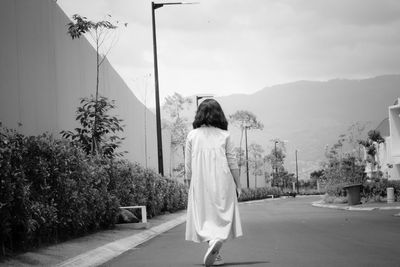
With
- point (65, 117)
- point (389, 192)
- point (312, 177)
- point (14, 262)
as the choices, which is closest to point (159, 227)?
point (65, 117)

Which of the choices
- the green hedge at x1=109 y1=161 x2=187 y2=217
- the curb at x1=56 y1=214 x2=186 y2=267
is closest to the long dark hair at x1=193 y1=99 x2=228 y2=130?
the curb at x1=56 y1=214 x2=186 y2=267

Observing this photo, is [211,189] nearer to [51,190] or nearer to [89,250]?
[89,250]

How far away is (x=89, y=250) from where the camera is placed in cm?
1073

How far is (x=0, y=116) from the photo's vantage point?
1070cm

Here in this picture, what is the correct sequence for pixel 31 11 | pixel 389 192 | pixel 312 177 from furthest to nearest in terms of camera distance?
pixel 312 177 < pixel 389 192 < pixel 31 11

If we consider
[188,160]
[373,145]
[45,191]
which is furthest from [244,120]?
[188,160]

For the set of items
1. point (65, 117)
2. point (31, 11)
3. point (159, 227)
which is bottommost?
point (159, 227)

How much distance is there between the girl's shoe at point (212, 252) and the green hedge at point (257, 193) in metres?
53.9

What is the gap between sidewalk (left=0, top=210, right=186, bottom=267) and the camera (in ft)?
29.7

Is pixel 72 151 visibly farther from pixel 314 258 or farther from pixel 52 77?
pixel 314 258

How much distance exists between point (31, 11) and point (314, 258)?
7.28 meters

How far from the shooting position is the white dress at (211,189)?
26.7ft

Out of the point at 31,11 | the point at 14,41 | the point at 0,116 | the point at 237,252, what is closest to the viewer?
the point at 237,252

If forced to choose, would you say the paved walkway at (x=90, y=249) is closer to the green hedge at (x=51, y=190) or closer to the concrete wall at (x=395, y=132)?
the green hedge at (x=51, y=190)
